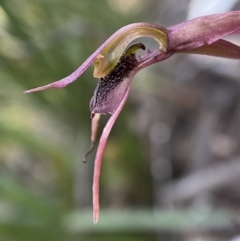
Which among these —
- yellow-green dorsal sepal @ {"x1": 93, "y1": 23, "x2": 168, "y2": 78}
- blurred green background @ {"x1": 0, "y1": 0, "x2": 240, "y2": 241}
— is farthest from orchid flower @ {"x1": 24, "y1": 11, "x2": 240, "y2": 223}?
blurred green background @ {"x1": 0, "y1": 0, "x2": 240, "y2": 241}

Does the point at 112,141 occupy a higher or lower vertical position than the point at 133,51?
higher

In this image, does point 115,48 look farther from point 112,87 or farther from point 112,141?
point 112,141

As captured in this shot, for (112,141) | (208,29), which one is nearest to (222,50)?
(208,29)

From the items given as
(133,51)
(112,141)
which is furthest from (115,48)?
(112,141)

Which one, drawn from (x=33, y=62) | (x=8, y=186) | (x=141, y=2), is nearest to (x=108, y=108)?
(x=8, y=186)

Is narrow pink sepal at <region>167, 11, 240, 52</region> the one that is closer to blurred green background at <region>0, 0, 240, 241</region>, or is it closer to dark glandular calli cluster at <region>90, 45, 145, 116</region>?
dark glandular calli cluster at <region>90, 45, 145, 116</region>

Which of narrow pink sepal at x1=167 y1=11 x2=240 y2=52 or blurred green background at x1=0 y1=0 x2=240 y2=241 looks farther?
blurred green background at x1=0 y1=0 x2=240 y2=241

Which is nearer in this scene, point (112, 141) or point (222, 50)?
point (222, 50)
